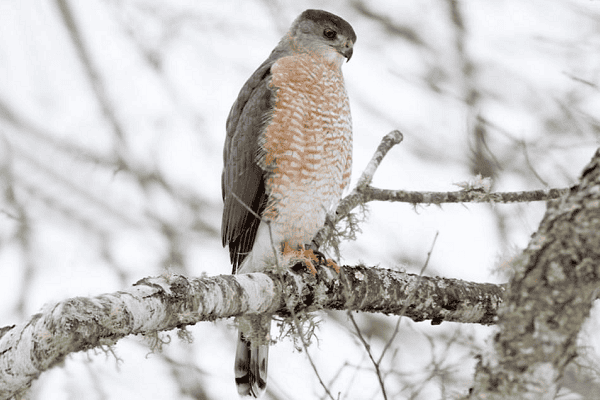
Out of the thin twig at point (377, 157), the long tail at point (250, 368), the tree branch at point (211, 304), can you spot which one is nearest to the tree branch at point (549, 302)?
the tree branch at point (211, 304)

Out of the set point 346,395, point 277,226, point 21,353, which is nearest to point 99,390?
point 277,226

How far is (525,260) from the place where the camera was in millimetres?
1505

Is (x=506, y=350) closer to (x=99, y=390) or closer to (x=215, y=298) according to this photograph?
(x=215, y=298)

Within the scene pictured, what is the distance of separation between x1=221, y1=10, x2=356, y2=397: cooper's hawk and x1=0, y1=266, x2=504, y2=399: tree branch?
0.43 metres

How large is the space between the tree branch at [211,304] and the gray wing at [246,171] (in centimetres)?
75

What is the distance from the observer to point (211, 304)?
217cm

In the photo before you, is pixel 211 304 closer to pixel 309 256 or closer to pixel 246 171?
pixel 309 256

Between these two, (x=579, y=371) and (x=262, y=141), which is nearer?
(x=579, y=371)

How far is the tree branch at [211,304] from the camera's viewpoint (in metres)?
1.54

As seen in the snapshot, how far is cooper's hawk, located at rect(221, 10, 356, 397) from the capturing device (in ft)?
11.1

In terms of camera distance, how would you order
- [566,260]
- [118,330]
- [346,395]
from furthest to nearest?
[346,395], [118,330], [566,260]

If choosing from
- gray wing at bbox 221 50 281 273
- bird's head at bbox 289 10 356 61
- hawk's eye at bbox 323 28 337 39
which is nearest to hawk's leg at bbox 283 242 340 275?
gray wing at bbox 221 50 281 273

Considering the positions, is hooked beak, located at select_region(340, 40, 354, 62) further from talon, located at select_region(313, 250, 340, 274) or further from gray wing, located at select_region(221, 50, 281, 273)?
talon, located at select_region(313, 250, 340, 274)

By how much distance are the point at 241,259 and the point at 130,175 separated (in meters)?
4.55
